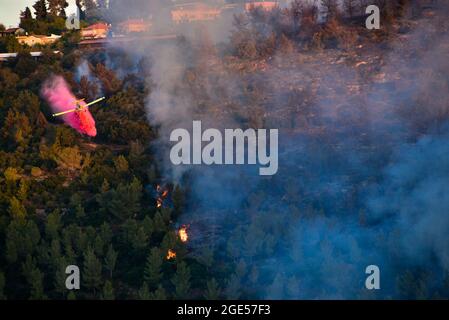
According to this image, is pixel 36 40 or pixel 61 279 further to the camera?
pixel 36 40

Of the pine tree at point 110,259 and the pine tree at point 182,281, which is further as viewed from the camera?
the pine tree at point 110,259

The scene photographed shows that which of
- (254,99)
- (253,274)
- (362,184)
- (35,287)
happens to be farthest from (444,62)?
(35,287)

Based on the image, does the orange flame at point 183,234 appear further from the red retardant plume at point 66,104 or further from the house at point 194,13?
the house at point 194,13

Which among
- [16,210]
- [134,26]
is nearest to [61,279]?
[16,210]

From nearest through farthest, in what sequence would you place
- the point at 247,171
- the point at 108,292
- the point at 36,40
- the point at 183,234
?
the point at 108,292 < the point at 183,234 < the point at 247,171 < the point at 36,40

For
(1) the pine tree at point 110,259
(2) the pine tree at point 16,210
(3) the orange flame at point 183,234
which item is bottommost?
(3) the orange flame at point 183,234

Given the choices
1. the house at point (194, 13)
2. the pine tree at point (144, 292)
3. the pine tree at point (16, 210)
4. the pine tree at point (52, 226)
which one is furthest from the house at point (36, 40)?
the pine tree at point (144, 292)

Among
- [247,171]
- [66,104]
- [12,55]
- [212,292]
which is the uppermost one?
[12,55]

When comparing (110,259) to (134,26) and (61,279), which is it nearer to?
(61,279)
